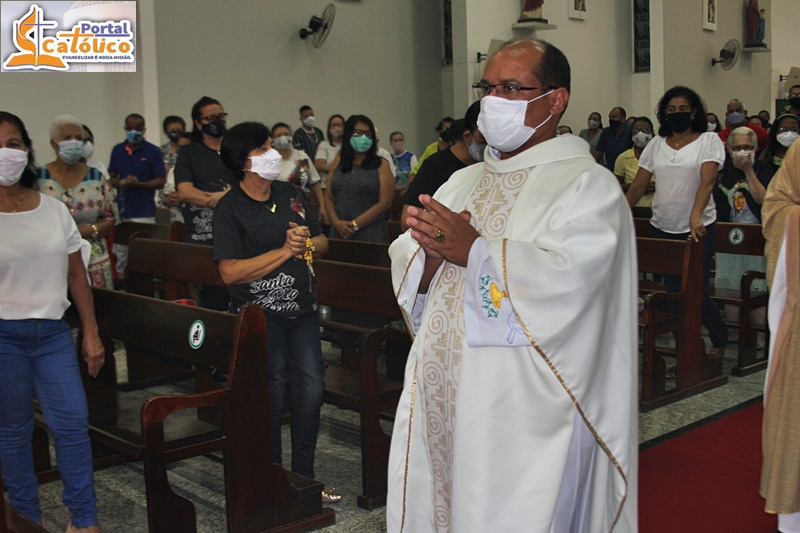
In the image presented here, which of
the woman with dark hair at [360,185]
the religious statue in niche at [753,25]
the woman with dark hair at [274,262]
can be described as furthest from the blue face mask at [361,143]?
the religious statue in niche at [753,25]

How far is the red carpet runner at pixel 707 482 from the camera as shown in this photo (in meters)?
3.41

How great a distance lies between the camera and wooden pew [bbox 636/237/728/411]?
201 inches

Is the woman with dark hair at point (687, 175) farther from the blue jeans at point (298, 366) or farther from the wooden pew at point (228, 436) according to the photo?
the wooden pew at point (228, 436)

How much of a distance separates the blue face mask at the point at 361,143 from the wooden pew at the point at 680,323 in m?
1.88

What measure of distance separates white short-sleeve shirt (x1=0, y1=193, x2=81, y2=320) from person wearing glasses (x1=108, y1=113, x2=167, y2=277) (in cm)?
477

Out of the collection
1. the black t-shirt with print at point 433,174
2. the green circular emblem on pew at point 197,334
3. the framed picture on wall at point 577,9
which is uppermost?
the framed picture on wall at point 577,9

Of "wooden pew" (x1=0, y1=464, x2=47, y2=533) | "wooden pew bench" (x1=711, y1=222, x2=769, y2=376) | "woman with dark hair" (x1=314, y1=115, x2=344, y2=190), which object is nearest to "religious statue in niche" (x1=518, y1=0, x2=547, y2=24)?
"woman with dark hair" (x1=314, y1=115, x2=344, y2=190)

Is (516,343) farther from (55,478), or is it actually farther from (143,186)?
(143,186)

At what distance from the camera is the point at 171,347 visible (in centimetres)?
372

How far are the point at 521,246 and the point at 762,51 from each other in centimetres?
1894

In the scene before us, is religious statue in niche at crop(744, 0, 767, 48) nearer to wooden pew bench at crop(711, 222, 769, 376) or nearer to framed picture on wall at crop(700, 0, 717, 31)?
framed picture on wall at crop(700, 0, 717, 31)

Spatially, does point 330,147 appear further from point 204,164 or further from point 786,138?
point 204,164

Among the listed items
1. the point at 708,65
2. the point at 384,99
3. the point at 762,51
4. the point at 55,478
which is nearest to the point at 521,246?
the point at 55,478

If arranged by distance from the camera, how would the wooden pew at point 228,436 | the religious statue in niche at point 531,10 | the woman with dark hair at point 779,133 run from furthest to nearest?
the religious statue in niche at point 531,10
the woman with dark hair at point 779,133
the wooden pew at point 228,436
